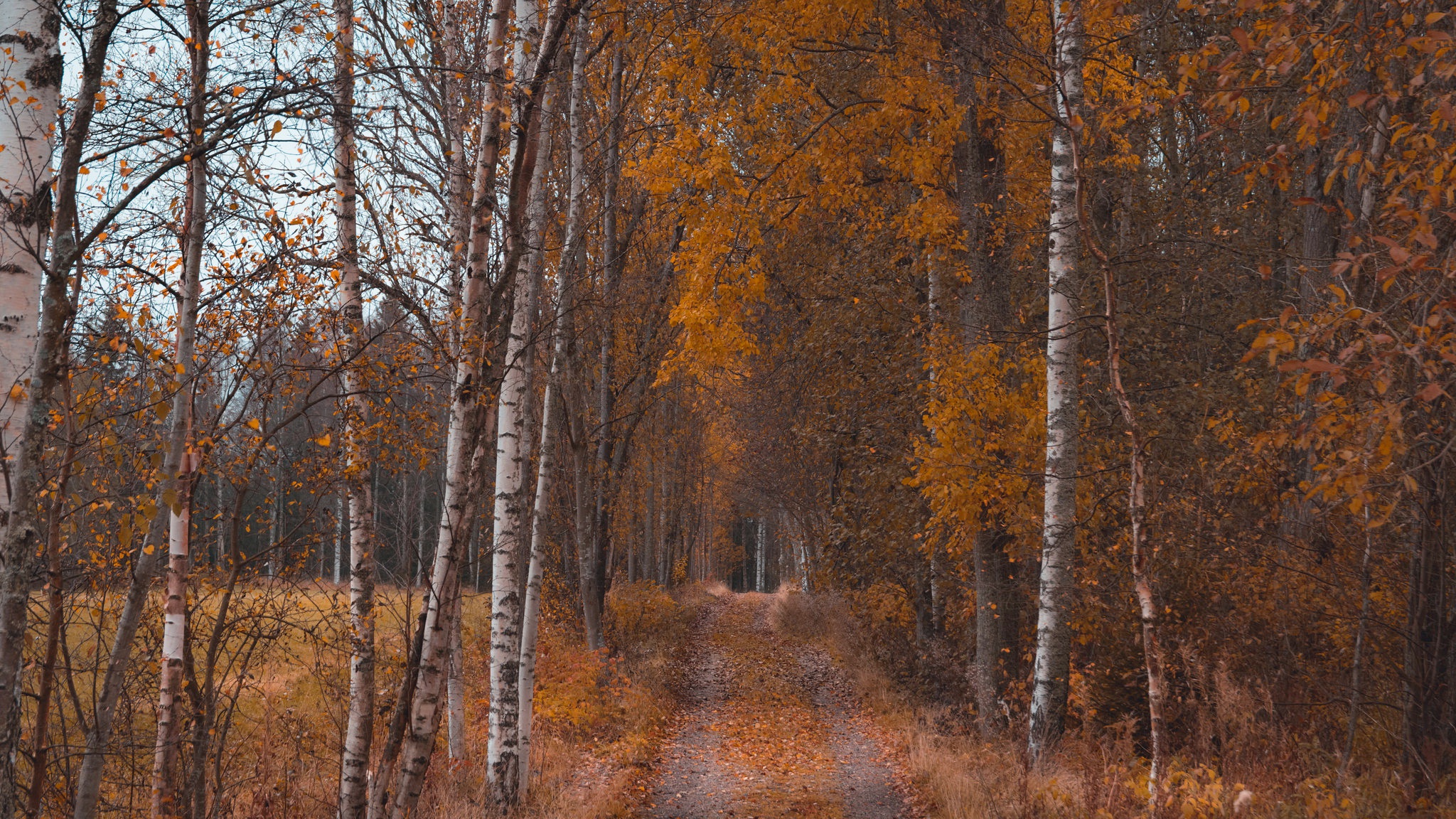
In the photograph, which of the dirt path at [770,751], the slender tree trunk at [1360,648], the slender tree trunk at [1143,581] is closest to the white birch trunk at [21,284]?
the slender tree trunk at [1143,581]

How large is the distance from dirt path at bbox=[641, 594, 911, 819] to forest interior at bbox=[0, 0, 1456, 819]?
13cm

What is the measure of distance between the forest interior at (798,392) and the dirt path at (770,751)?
13 cm

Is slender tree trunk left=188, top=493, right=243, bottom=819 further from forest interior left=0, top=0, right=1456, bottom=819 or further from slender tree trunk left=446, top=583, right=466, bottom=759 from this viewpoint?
slender tree trunk left=446, top=583, right=466, bottom=759

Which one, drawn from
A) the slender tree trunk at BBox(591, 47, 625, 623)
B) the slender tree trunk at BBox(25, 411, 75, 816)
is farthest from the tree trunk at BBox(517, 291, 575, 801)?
the slender tree trunk at BBox(25, 411, 75, 816)

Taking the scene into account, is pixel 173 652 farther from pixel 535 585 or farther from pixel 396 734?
pixel 535 585

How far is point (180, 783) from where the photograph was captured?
6301 millimetres

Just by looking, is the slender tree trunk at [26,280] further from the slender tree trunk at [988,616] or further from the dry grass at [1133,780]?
the slender tree trunk at [988,616]

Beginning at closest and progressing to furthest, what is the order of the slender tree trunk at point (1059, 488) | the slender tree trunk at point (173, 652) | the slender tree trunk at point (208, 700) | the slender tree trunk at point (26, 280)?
the slender tree trunk at point (26, 280), the slender tree trunk at point (173, 652), the slender tree trunk at point (208, 700), the slender tree trunk at point (1059, 488)

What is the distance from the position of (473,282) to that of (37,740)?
2.96m

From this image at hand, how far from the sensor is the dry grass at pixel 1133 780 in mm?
Result: 5066

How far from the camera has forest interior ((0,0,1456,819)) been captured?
13.7 ft

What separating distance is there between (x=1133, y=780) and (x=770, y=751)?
476 centimetres

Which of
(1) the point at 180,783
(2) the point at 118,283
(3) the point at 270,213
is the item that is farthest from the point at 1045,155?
(1) the point at 180,783

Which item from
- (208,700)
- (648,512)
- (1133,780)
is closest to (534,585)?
(208,700)
